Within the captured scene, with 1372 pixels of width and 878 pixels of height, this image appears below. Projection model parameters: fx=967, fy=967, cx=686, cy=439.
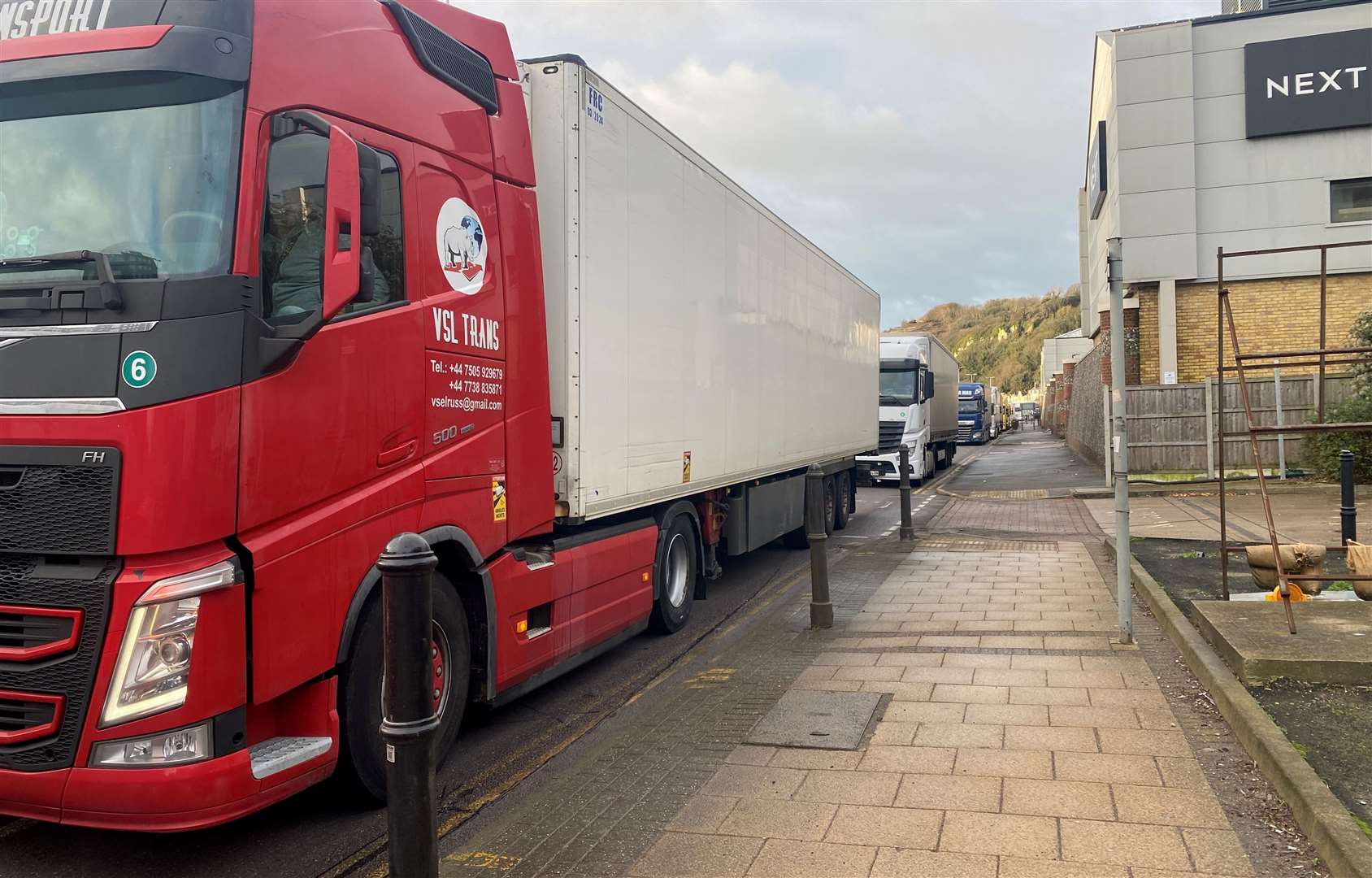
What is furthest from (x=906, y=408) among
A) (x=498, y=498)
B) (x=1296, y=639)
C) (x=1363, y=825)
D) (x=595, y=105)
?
(x=1363, y=825)

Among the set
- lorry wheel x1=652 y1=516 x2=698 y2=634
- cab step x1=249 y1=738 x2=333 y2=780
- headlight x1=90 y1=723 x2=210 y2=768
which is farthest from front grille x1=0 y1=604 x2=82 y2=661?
lorry wheel x1=652 y1=516 x2=698 y2=634

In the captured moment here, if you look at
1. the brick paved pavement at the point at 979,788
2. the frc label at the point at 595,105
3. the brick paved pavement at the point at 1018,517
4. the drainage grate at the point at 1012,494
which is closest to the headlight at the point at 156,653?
the brick paved pavement at the point at 979,788

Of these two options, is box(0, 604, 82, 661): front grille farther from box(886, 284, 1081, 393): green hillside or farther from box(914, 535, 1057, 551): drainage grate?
box(886, 284, 1081, 393): green hillside

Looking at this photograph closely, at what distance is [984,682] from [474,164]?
13.7ft

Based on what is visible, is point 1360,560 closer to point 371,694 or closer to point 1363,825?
point 1363,825

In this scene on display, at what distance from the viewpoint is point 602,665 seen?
6.79 m

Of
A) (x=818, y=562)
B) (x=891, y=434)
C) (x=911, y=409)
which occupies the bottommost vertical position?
(x=818, y=562)

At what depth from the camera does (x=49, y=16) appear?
354 centimetres

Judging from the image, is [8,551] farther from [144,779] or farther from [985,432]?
[985,432]

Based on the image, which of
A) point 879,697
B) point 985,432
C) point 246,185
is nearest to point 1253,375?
point 879,697

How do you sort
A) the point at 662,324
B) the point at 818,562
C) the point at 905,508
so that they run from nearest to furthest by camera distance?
the point at 662,324
the point at 818,562
the point at 905,508

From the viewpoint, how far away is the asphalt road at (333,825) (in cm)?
366

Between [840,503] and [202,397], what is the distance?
11.7m

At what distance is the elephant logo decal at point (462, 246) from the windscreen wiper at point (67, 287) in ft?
5.04
